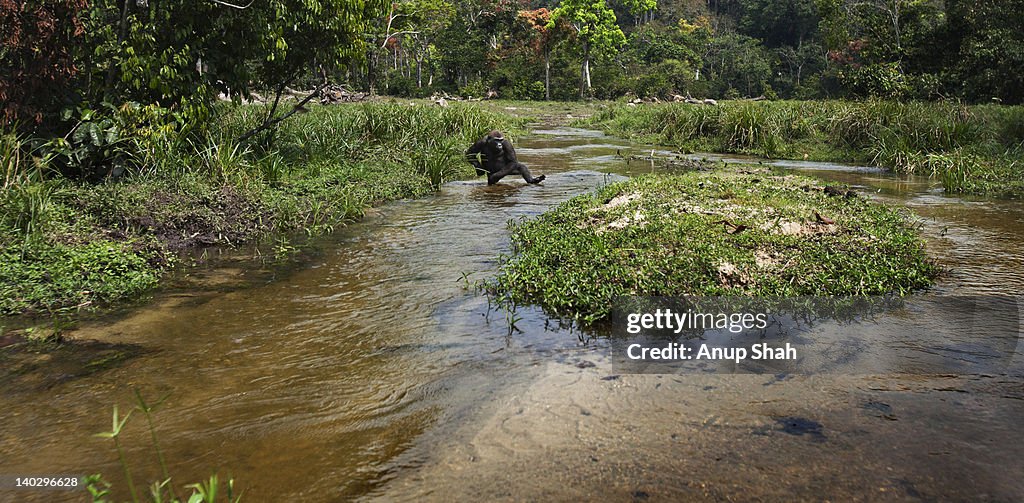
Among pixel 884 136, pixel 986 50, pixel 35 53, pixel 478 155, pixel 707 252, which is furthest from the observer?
pixel 986 50

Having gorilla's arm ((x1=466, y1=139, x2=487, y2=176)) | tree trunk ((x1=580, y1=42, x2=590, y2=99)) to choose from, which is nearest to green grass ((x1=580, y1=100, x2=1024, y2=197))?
gorilla's arm ((x1=466, y1=139, x2=487, y2=176))

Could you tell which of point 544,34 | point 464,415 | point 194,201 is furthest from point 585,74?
point 464,415

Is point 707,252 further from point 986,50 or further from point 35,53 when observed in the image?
point 986,50

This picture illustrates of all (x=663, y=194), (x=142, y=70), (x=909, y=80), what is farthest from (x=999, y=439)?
(x=909, y=80)

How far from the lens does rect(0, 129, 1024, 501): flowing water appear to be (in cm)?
291

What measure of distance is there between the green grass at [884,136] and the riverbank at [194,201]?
7503 millimetres

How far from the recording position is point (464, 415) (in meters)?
3.52

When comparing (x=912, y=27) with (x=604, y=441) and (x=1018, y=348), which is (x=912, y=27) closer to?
(x=1018, y=348)

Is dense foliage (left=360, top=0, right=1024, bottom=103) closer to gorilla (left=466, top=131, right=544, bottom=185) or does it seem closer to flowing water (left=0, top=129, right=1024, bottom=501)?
gorilla (left=466, top=131, right=544, bottom=185)

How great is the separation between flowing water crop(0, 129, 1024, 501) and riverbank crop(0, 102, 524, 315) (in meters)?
0.67

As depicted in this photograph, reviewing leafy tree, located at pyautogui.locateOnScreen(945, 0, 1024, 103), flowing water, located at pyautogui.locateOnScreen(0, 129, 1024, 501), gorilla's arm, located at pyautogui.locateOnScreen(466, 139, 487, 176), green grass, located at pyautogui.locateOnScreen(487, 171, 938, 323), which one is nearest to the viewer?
flowing water, located at pyautogui.locateOnScreen(0, 129, 1024, 501)

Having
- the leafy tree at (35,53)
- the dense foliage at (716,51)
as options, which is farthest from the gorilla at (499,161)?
the dense foliage at (716,51)

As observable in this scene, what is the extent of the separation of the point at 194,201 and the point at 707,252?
16.8 ft

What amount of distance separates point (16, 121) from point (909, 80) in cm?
2481
